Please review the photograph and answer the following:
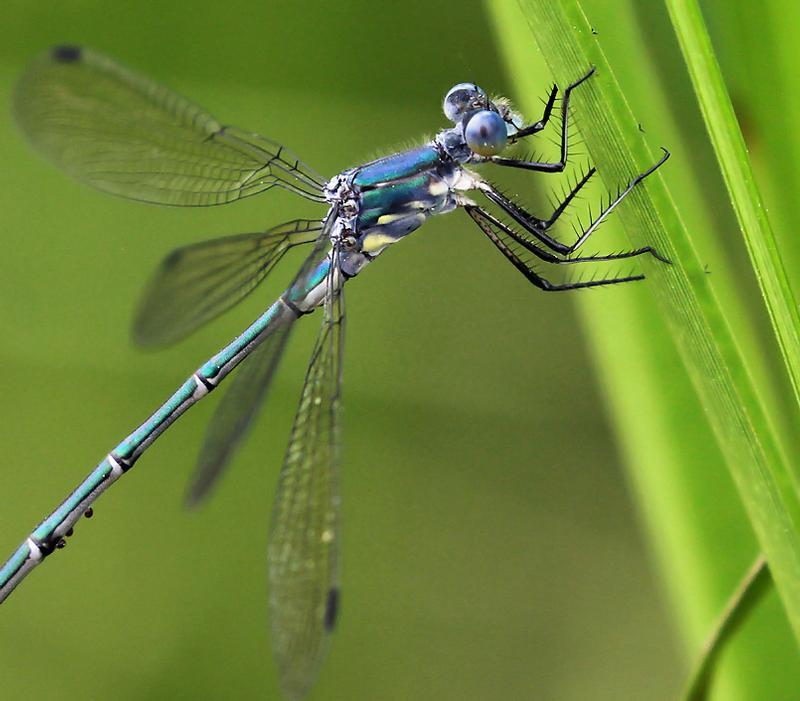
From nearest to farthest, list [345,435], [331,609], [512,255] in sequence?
1. [331,609]
2. [512,255]
3. [345,435]

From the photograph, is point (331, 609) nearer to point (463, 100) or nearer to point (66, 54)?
point (463, 100)

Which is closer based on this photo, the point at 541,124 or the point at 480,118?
the point at 541,124

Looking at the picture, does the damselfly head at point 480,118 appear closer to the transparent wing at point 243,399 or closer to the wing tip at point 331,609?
the transparent wing at point 243,399

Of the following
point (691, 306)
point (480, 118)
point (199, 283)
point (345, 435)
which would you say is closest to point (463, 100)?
point (480, 118)

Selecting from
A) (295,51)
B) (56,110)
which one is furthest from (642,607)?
(56,110)

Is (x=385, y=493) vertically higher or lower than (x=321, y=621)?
higher

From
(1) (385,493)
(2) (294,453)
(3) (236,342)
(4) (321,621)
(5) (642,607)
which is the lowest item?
(4) (321,621)

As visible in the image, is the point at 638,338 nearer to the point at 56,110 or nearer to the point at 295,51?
the point at 56,110

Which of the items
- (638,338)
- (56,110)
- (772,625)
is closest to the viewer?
(772,625)
